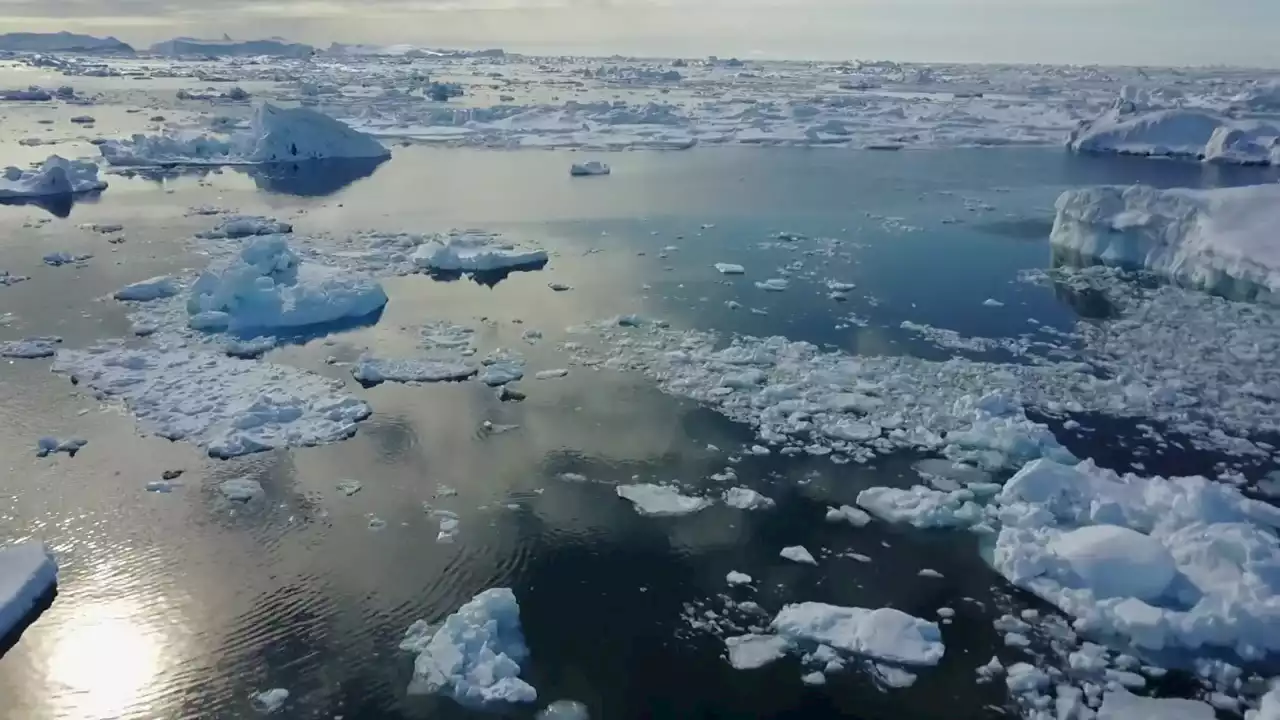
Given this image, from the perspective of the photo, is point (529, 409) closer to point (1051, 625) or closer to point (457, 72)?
point (1051, 625)

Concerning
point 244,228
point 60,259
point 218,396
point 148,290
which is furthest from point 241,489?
point 244,228

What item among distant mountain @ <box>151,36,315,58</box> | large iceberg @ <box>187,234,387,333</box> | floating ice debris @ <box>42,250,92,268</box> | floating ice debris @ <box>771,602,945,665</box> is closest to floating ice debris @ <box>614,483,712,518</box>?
floating ice debris @ <box>771,602,945,665</box>

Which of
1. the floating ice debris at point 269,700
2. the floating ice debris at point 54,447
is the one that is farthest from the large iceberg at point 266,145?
the floating ice debris at point 269,700

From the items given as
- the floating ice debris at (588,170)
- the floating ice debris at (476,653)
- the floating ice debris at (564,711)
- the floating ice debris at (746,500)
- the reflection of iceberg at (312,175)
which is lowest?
the floating ice debris at (564,711)

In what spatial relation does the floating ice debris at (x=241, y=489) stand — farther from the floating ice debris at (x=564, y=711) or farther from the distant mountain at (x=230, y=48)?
the distant mountain at (x=230, y=48)

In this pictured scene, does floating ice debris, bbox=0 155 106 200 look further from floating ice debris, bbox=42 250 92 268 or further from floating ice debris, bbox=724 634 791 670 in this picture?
floating ice debris, bbox=724 634 791 670
